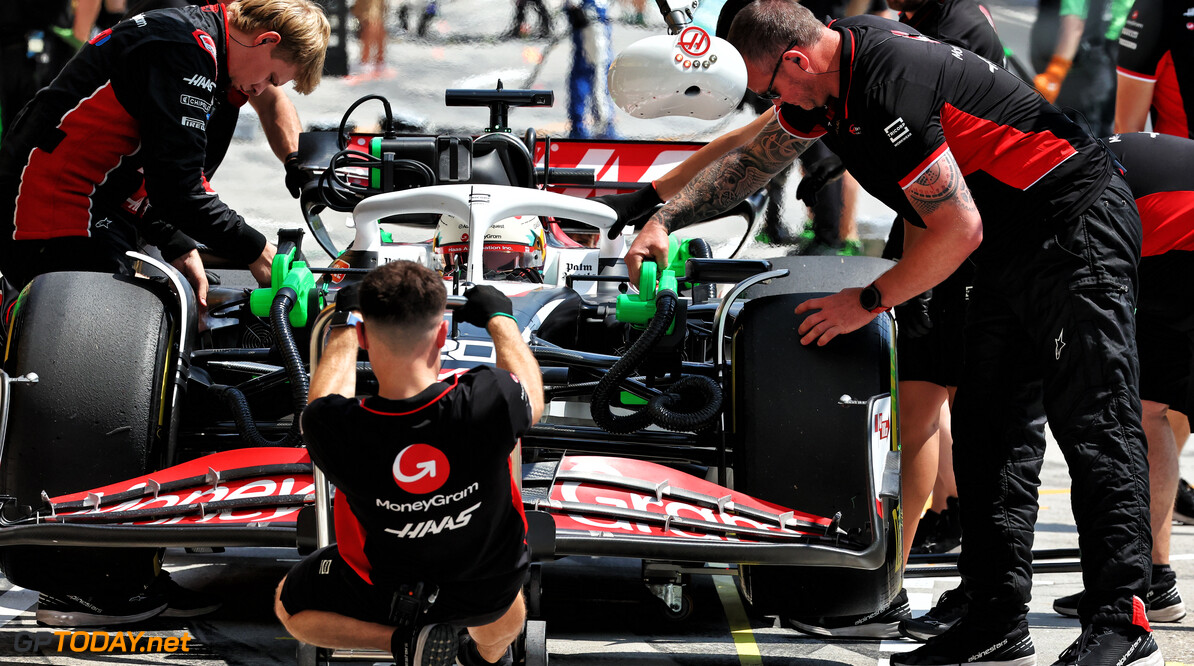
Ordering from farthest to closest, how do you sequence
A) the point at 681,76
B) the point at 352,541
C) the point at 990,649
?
the point at 681,76 → the point at 990,649 → the point at 352,541

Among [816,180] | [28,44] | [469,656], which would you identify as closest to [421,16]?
[28,44]

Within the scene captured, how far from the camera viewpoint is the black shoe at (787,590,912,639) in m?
3.74

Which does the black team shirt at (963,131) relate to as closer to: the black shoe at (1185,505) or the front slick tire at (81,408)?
the front slick tire at (81,408)

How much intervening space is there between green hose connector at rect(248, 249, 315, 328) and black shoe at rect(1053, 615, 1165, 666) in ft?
7.56

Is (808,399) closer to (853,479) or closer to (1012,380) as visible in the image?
(853,479)

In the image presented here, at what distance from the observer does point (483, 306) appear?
2678 mm

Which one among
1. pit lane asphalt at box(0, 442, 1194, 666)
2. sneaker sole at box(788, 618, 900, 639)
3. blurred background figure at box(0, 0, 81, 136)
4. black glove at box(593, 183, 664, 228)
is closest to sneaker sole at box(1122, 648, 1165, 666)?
pit lane asphalt at box(0, 442, 1194, 666)

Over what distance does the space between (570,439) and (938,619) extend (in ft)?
4.28

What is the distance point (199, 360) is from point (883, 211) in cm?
755

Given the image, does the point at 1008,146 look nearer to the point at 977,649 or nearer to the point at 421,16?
the point at 977,649

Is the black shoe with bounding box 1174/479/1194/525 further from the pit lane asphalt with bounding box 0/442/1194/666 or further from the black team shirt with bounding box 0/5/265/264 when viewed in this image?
the black team shirt with bounding box 0/5/265/264

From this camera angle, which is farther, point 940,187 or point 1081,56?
point 1081,56

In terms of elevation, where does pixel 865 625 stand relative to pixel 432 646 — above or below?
below

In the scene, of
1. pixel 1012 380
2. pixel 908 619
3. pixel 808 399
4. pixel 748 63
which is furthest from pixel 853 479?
pixel 748 63
